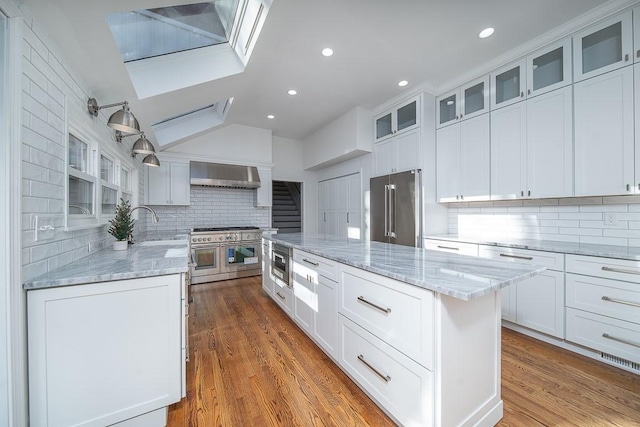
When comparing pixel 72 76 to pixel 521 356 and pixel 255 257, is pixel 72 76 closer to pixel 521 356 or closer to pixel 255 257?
pixel 255 257

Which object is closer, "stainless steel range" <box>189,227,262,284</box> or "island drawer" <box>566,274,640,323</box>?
"island drawer" <box>566,274,640,323</box>

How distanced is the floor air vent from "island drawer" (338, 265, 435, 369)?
1976 mm

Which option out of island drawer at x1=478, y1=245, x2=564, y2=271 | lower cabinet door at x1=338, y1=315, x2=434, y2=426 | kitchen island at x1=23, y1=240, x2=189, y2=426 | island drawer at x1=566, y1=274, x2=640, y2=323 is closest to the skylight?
kitchen island at x1=23, y1=240, x2=189, y2=426

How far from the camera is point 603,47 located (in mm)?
2109

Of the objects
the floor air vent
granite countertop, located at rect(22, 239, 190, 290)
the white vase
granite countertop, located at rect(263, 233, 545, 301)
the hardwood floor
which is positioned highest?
the white vase

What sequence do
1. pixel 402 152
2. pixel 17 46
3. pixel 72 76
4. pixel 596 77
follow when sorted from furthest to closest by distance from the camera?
1. pixel 402 152
2. pixel 596 77
3. pixel 72 76
4. pixel 17 46

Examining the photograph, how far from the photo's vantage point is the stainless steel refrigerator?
334 cm

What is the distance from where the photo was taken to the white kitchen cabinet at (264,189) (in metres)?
4.98

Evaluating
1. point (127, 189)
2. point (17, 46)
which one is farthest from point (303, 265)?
point (127, 189)

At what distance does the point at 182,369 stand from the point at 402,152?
3.48m

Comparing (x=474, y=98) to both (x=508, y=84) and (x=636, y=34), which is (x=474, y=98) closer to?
(x=508, y=84)

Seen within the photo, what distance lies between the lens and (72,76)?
165cm

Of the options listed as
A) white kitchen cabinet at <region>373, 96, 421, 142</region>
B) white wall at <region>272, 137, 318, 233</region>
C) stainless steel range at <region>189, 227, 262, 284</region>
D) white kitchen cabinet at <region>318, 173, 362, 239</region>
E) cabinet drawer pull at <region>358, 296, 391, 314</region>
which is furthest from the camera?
white wall at <region>272, 137, 318, 233</region>

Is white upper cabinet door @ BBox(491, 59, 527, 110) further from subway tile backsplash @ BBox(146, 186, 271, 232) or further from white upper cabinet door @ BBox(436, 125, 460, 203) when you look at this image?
subway tile backsplash @ BBox(146, 186, 271, 232)
